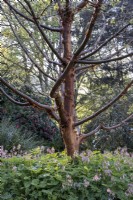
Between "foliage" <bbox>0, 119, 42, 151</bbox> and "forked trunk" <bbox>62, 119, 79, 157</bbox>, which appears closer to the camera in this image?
"forked trunk" <bbox>62, 119, 79, 157</bbox>

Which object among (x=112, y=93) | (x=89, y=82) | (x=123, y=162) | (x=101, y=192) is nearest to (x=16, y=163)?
(x=101, y=192)

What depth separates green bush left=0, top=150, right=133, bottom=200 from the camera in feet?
7.08

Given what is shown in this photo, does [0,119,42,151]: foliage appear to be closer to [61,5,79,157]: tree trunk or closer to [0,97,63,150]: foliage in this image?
[0,97,63,150]: foliage

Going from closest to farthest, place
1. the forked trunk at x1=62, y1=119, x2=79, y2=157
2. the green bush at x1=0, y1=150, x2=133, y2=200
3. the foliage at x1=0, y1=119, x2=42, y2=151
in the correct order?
1. the green bush at x1=0, y1=150, x2=133, y2=200
2. the forked trunk at x1=62, y1=119, x2=79, y2=157
3. the foliage at x1=0, y1=119, x2=42, y2=151

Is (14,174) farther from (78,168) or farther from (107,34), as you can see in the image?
(107,34)

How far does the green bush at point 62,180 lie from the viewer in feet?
7.08

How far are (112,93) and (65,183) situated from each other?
7884mm

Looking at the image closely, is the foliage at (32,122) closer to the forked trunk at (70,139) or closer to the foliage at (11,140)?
the foliage at (11,140)

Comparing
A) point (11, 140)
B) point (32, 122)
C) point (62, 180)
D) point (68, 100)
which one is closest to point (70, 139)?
point (68, 100)

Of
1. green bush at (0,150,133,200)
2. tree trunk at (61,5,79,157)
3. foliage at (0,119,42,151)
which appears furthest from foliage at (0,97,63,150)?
green bush at (0,150,133,200)

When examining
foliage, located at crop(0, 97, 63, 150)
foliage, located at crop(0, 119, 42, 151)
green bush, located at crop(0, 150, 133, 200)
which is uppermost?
foliage, located at crop(0, 97, 63, 150)

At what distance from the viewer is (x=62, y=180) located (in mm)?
2172

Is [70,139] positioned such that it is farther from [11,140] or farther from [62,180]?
[11,140]

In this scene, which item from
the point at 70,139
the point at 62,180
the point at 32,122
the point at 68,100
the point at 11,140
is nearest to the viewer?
the point at 62,180
